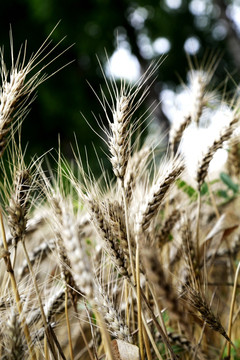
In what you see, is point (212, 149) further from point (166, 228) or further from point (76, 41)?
point (76, 41)

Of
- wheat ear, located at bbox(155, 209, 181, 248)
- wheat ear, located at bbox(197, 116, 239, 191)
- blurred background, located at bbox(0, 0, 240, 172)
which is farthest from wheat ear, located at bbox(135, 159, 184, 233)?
blurred background, located at bbox(0, 0, 240, 172)

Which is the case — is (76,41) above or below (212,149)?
above

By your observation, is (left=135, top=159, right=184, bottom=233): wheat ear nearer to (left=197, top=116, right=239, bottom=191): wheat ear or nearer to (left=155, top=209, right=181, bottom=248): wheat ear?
(left=197, top=116, right=239, bottom=191): wheat ear

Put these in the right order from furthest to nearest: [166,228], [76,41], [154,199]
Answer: [76,41] → [166,228] → [154,199]

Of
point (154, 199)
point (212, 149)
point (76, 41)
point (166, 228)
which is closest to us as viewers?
point (154, 199)

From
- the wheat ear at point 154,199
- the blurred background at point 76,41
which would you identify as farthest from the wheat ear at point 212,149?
the blurred background at point 76,41

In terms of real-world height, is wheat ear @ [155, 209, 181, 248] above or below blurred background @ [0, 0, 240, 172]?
below

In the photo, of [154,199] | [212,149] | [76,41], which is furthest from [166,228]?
[76,41]

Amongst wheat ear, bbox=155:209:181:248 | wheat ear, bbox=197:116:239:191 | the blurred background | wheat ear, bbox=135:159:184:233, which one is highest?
the blurred background

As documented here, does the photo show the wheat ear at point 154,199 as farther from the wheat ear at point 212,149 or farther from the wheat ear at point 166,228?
the wheat ear at point 166,228

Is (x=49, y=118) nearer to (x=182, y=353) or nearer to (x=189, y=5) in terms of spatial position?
(x=189, y=5)

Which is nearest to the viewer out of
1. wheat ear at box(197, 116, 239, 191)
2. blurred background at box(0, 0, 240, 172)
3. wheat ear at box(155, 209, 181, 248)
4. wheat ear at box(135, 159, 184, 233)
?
wheat ear at box(135, 159, 184, 233)

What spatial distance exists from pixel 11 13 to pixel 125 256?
8.25 meters

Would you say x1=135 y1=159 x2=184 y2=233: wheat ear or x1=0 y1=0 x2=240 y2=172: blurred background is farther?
x1=0 y1=0 x2=240 y2=172: blurred background
